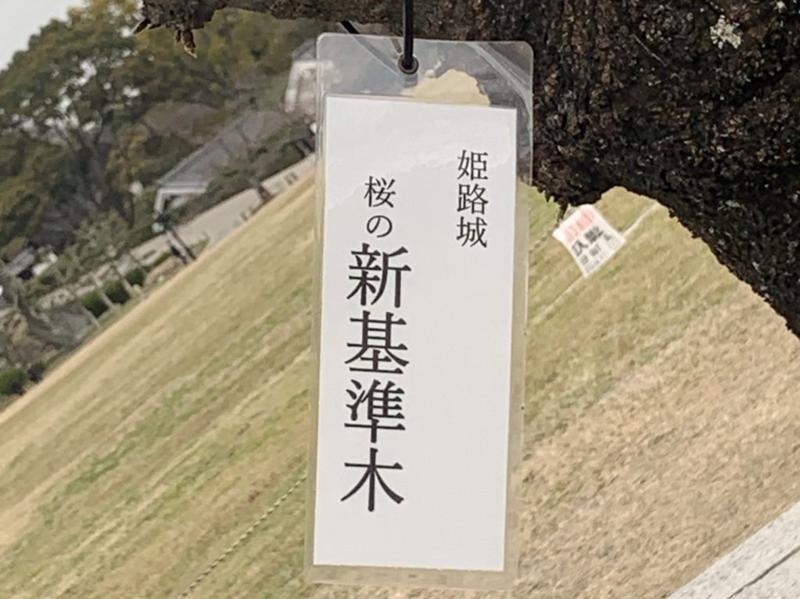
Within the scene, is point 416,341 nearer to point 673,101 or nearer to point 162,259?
point 673,101

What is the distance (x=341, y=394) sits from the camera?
0.81 meters

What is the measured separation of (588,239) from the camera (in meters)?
2.93

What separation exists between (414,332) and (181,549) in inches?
120

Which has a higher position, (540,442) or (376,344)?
(540,442)

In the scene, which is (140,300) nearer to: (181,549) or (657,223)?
(181,549)

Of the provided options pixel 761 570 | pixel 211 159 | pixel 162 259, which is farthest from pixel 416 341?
pixel 211 159

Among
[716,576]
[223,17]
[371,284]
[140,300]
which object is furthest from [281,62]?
[371,284]

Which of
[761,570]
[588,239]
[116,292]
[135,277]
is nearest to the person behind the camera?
[761,570]

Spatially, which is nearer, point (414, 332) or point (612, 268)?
point (414, 332)

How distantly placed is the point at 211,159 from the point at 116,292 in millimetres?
1878

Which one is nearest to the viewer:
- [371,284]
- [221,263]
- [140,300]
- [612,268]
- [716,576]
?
[371,284]

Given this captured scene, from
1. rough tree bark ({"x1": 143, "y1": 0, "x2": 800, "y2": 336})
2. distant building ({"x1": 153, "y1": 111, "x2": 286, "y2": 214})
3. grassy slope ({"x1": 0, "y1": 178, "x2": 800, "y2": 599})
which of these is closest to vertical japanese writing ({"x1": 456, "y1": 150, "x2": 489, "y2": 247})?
rough tree bark ({"x1": 143, "y1": 0, "x2": 800, "y2": 336})

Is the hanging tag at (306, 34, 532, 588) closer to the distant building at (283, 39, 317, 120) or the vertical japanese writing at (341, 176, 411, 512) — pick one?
the vertical japanese writing at (341, 176, 411, 512)

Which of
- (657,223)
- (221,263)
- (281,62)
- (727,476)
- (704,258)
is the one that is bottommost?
(727,476)
